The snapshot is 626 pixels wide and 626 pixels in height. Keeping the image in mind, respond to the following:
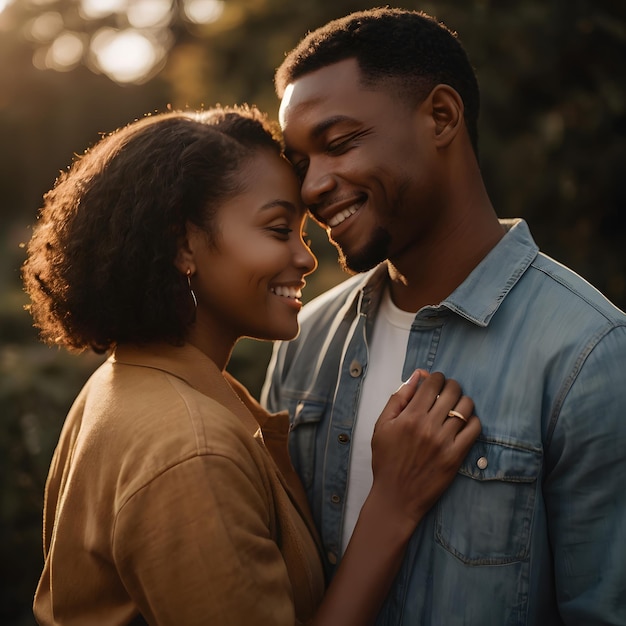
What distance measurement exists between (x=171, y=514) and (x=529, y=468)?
3.01 feet

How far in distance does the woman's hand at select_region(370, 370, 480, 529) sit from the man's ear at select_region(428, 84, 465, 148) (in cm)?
79

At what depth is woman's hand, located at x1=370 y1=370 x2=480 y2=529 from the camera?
1923mm

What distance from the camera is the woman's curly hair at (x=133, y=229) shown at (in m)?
1.96

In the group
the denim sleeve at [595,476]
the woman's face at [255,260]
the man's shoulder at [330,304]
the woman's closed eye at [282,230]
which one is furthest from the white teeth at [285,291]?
the denim sleeve at [595,476]

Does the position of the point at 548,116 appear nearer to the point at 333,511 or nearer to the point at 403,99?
the point at 403,99

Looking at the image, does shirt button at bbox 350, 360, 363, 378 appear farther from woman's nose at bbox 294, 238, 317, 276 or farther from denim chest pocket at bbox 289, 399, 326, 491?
woman's nose at bbox 294, 238, 317, 276

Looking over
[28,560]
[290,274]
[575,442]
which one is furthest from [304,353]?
[28,560]

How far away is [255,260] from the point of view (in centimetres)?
209

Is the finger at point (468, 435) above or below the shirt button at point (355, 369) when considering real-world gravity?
below

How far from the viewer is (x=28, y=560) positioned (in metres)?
3.92

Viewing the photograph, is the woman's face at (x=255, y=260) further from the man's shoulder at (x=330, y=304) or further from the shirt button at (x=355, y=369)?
the man's shoulder at (x=330, y=304)

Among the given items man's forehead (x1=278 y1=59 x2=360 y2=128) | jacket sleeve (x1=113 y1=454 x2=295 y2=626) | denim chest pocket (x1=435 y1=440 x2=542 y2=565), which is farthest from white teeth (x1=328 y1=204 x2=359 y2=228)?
jacket sleeve (x1=113 y1=454 x2=295 y2=626)

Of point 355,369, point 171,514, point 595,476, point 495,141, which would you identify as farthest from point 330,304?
point 495,141

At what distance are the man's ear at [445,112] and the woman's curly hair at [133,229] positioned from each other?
2.08ft
